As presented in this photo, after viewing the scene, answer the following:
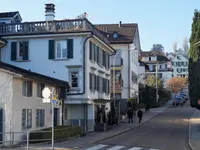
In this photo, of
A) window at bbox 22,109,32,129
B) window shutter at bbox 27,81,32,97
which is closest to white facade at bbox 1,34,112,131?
window shutter at bbox 27,81,32,97

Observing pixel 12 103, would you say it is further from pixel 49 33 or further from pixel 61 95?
pixel 49 33

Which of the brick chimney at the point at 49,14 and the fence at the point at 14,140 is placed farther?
the brick chimney at the point at 49,14

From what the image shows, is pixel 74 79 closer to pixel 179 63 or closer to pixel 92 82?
pixel 92 82

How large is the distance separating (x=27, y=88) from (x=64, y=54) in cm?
872

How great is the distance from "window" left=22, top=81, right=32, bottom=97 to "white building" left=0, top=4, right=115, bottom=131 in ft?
24.8

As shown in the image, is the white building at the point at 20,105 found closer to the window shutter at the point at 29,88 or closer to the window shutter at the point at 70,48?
the window shutter at the point at 29,88

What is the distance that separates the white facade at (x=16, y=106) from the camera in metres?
25.2

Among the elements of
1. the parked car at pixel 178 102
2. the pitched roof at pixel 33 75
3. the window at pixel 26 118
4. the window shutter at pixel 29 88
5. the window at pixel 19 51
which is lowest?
the window at pixel 26 118

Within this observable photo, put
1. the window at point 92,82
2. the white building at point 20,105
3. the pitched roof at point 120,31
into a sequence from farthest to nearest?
the pitched roof at point 120,31 < the window at point 92,82 < the white building at point 20,105

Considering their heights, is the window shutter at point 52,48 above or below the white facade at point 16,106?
above

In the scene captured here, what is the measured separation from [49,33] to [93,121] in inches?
331

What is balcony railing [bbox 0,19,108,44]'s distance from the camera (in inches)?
1438

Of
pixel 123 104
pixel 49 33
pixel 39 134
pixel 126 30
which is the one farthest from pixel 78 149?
pixel 126 30

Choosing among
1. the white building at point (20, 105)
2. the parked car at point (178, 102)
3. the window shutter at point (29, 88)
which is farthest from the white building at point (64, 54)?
the parked car at point (178, 102)
